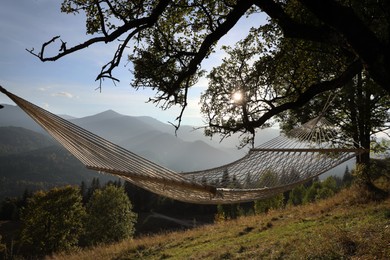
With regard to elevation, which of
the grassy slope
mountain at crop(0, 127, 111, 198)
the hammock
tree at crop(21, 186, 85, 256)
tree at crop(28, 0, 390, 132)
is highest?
tree at crop(28, 0, 390, 132)

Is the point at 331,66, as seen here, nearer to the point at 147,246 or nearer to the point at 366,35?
the point at 366,35

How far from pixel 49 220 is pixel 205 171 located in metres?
21.2

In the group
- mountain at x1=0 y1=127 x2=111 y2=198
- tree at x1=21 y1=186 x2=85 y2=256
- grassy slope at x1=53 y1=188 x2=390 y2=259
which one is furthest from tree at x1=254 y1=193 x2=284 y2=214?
mountain at x1=0 y1=127 x2=111 y2=198

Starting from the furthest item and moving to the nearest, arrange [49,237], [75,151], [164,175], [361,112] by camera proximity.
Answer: [49,237]
[361,112]
[75,151]
[164,175]

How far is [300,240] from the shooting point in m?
4.67

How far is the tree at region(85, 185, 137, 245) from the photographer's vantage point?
21219 millimetres

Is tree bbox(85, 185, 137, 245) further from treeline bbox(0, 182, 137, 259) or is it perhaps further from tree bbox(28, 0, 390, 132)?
tree bbox(28, 0, 390, 132)

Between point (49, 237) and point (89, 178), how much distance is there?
455 ft

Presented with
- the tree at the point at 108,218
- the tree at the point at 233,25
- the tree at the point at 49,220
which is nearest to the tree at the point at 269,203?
the tree at the point at 108,218

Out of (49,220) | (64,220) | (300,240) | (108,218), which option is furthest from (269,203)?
(300,240)

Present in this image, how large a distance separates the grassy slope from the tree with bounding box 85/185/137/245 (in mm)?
13799

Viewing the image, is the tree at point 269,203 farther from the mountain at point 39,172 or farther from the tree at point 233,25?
the mountain at point 39,172

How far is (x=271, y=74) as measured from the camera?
227 inches

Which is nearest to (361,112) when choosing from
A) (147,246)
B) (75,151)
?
(147,246)
